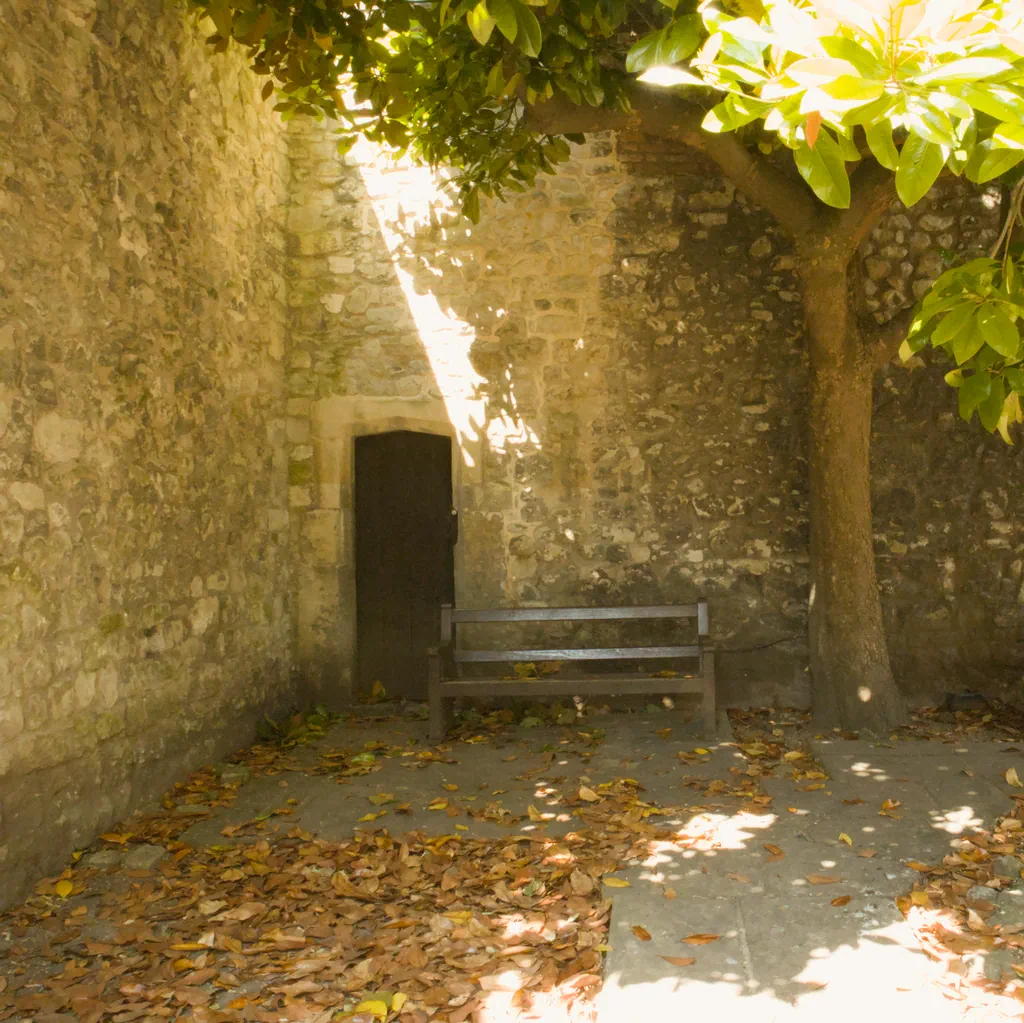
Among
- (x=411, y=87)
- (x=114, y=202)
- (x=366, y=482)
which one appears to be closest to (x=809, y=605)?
(x=366, y=482)

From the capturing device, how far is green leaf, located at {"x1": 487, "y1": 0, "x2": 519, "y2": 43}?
282 centimetres

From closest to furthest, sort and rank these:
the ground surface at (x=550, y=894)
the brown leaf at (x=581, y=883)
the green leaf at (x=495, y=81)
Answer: the ground surface at (x=550, y=894), the brown leaf at (x=581, y=883), the green leaf at (x=495, y=81)

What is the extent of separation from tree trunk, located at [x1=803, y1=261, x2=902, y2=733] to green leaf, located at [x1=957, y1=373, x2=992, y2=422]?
192 cm

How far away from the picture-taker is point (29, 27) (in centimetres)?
396

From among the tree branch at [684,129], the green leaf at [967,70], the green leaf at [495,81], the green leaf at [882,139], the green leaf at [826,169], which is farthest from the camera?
the tree branch at [684,129]

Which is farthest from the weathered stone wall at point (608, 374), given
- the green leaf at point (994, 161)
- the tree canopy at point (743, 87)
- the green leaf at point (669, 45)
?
the green leaf at point (994, 161)

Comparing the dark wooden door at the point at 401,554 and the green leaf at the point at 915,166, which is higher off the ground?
the green leaf at the point at 915,166

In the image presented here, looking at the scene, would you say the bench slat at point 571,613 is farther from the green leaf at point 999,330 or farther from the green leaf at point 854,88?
the green leaf at point 854,88

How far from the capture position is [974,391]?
3.83m

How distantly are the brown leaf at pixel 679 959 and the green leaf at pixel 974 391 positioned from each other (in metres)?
2.26

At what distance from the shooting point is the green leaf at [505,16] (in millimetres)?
2816

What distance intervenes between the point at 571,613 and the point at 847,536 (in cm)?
176

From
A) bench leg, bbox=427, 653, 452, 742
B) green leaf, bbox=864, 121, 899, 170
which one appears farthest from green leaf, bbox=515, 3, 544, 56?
bench leg, bbox=427, 653, 452, 742

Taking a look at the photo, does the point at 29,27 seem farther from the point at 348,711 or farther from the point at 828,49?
the point at 348,711
